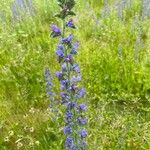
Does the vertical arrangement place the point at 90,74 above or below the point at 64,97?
above

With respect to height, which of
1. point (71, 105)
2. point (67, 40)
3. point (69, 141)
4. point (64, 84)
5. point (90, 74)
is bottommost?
point (69, 141)

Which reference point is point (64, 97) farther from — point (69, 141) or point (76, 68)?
point (69, 141)

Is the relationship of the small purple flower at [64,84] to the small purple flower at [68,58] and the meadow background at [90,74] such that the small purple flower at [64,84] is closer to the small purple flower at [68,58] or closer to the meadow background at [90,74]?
the small purple flower at [68,58]

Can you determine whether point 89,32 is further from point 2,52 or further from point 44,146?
point 44,146

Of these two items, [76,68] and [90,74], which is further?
[90,74]

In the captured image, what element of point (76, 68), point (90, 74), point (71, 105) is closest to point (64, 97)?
point (71, 105)

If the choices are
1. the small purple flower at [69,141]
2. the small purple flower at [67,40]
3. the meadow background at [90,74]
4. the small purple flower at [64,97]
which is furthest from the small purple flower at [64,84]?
the meadow background at [90,74]

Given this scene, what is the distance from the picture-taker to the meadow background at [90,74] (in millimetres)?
4039

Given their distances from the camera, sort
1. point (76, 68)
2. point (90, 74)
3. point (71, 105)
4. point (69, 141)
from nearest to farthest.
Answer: point (76, 68)
point (71, 105)
point (69, 141)
point (90, 74)

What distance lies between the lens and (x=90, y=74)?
15.4 ft

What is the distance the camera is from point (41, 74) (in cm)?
479

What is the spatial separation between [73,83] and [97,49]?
2.23 metres

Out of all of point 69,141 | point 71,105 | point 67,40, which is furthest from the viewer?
point 69,141

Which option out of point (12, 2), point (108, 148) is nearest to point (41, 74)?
point (108, 148)
